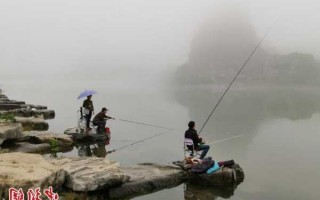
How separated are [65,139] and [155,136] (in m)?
9.94

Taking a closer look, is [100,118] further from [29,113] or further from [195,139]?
[29,113]

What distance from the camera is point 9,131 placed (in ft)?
67.8

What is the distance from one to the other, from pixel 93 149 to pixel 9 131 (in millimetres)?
5906

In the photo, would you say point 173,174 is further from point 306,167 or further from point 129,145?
point 129,145

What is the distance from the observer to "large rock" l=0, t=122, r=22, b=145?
794 inches

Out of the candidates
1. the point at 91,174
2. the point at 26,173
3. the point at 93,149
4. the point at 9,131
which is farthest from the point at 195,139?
the point at 9,131

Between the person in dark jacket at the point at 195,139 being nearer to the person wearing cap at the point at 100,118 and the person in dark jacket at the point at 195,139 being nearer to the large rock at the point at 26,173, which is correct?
the large rock at the point at 26,173

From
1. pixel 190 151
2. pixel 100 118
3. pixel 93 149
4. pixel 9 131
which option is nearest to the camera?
pixel 190 151

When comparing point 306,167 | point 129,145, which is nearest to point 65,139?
point 129,145

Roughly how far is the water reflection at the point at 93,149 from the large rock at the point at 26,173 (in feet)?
29.1

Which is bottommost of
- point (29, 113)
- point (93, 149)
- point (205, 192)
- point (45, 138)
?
point (205, 192)

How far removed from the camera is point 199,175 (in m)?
16.8

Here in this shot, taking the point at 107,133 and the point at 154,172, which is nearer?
the point at 154,172

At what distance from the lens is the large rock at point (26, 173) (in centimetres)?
1108
